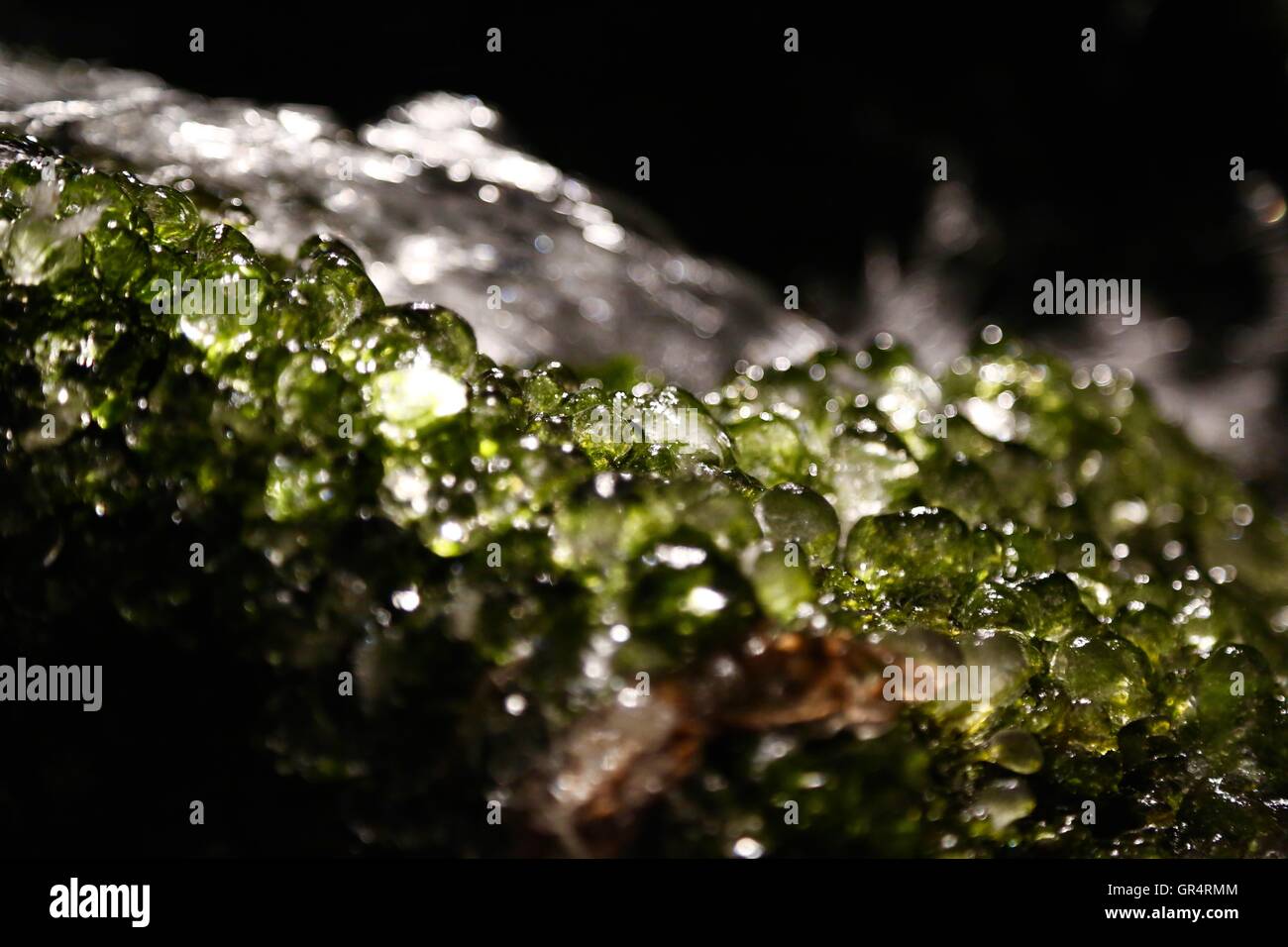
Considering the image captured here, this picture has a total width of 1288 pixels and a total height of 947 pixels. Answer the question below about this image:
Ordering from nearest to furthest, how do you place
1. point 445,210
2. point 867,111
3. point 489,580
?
1. point 489,580
2. point 445,210
3. point 867,111

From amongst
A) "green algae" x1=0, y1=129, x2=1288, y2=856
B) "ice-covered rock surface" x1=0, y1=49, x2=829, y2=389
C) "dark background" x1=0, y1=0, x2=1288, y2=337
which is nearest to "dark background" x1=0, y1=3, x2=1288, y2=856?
"dark background" x1=0, y1=0, x2=1288, y2=337

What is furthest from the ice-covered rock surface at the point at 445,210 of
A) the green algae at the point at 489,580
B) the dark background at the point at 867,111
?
the dark background at the point at 867,111

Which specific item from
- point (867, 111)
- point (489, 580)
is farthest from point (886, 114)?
point (489, 580)

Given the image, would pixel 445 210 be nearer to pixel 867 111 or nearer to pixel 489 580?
pixel 489 580

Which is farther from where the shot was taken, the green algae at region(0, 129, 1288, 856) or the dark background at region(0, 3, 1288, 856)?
the dark background at region(0, 3, 1288, 856)

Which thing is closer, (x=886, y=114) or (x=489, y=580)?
(x=489, y=580)

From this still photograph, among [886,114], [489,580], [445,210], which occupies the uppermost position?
[886,114]

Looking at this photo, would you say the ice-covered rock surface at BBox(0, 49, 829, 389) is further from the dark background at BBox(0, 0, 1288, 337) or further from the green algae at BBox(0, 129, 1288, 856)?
the dark background at BBox(0, 0, 1288, 337)

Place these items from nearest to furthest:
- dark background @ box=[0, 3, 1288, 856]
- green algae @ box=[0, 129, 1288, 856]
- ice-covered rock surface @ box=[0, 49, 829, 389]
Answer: green algae @ box=[0, 129, 1288, 856] → ice-covered rock surface @ box=[0, 49, 829, 389] → dark background @ box=[0, 3, 1288, 856]
